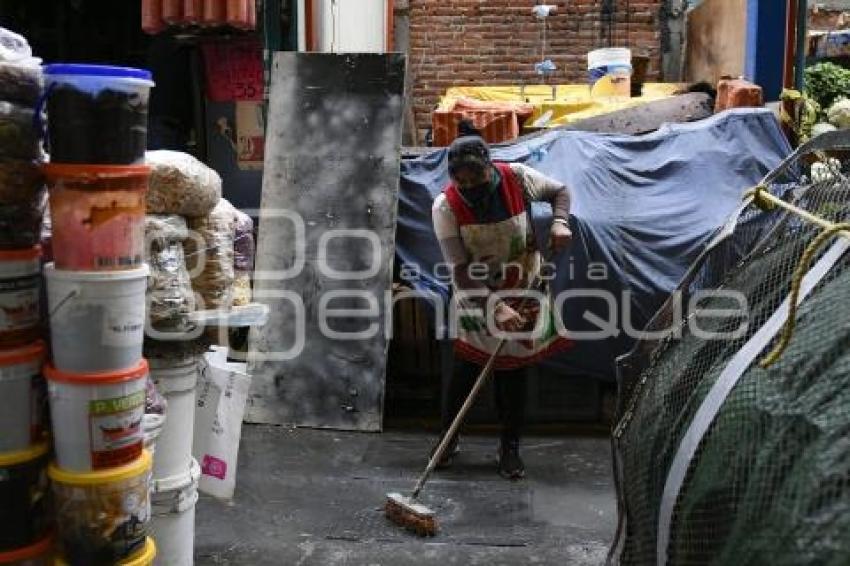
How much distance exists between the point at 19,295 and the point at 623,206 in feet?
15.1

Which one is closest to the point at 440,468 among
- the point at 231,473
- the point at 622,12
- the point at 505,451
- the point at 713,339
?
the point at 505,451

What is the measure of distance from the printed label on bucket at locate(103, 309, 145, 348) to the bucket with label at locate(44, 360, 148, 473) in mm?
82

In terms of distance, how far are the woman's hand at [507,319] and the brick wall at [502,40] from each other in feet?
22.6

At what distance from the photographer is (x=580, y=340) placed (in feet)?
19.9

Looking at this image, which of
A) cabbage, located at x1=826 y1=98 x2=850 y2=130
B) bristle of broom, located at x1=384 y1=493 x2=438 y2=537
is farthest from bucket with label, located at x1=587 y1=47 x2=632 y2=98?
bristle of broom, located at x1=384 y1=493 x2=438 y2=537

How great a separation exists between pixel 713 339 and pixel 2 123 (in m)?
Result: 1.86

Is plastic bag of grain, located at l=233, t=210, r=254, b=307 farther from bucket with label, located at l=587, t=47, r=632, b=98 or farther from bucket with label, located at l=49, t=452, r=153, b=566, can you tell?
bucket with label, located at l=587, t=47, r=632, b=98

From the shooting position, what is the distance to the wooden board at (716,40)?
8781 millimetres

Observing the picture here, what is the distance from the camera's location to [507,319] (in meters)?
5.05

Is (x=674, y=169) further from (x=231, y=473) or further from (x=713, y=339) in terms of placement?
(x=713, y=339)

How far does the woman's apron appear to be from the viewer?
16.6ft

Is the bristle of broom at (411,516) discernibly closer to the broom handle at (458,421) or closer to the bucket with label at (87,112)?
the broom handle at (458,421)

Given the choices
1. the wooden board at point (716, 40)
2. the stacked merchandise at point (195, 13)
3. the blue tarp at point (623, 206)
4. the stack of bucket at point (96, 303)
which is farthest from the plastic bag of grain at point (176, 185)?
the wooden board at point (716, 40)

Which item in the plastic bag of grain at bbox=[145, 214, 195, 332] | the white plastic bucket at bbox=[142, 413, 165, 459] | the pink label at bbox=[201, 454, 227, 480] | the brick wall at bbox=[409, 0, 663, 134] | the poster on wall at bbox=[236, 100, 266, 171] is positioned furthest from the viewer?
the brick wall at bbox=[409, 0, 663, 134]
